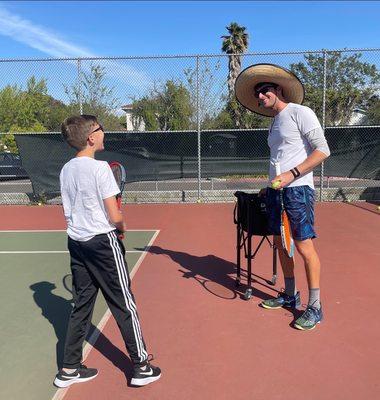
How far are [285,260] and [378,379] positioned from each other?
1.40m

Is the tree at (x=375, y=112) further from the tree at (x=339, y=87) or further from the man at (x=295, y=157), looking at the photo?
the man at (x=295, y=157)

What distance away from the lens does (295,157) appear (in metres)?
3.80

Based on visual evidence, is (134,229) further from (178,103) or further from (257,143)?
(178,103)

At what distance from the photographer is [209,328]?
3918 millimetres

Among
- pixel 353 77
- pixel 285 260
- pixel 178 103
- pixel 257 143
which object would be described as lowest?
pixel 285 260

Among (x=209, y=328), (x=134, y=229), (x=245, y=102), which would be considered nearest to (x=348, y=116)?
(x=134, y=229)

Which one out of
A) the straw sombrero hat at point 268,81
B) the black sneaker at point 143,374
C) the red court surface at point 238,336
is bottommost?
the red court surface at point 238,336

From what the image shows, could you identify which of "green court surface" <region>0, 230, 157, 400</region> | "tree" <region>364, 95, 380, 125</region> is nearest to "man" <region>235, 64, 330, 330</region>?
"green court surface" <region>0, 230, 157, 400</region>

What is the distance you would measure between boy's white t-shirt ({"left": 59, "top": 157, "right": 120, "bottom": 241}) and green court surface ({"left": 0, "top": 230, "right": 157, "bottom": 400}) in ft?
3.61

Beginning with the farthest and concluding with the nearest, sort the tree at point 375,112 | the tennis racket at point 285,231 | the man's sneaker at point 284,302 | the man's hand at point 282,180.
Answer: the tree at point 375,112 < the man's sneaker at point 284,302 < the tennis racket at point 285,231 < the man's hand at point 282,180

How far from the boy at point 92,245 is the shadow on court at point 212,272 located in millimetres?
1825

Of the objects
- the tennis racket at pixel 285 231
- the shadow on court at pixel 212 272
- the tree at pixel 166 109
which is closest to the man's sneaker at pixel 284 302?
the shadow on court at pixel 212 272

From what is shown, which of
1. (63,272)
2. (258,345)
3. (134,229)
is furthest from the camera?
(134,229)

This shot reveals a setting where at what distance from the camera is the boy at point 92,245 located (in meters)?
2.91
